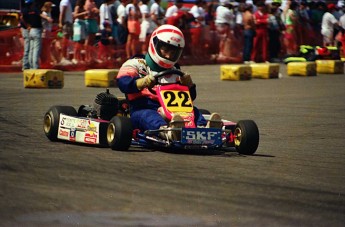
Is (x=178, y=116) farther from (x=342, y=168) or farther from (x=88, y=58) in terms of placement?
(x=88, y=58)

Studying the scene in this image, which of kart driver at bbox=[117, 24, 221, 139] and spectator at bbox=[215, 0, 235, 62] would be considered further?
spectator at bbox=[215, 0, 235, 62]

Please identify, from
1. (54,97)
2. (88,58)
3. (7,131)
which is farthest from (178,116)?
(88,58)

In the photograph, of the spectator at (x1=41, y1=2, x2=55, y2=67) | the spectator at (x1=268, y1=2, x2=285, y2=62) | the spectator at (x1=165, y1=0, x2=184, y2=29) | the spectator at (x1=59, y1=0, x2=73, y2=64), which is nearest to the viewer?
the spectator at (x1=41, y1=2, x2=55, y2=67)

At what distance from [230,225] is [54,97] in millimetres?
9913

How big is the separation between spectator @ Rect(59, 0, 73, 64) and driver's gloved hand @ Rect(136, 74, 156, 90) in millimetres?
12436

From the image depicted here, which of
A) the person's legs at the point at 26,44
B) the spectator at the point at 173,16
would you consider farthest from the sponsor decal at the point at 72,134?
the spectator at the point at 173,16

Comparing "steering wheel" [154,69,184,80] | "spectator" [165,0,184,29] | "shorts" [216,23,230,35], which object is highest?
"spectator" [165,0,184,29]

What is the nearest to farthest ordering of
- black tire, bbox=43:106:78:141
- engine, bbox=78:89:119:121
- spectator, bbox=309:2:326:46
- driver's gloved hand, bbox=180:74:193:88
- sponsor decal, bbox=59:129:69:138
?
driver's gloved hand, bbox=180:74:193:88
sponsor decal, bbox=59:129:69:138
black tire, bbox=43:106:78:141
engine, bbox=78:89:119:121
spectator, bbox=309:2:326:46

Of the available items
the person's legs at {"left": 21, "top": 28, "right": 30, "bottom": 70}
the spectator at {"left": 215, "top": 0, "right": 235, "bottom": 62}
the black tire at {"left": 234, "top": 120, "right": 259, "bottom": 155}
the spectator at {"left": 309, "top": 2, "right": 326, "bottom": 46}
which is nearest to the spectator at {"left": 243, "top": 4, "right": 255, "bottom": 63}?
the spectator at {"left": 215, "top": 0, "right": 235, "bottom": 62}

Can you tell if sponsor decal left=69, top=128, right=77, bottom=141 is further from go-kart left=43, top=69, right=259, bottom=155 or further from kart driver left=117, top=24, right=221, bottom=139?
kart driver left=117, top=24, right=221, bottom=139

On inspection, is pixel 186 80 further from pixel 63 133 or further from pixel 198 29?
pixel 198 29

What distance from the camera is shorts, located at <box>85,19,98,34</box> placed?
22.2m

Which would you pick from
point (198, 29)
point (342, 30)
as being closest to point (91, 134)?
point (198, 29)

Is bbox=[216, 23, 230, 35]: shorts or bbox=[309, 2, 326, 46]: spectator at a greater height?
bbox=[309, 2, 326, 46]: spectator
